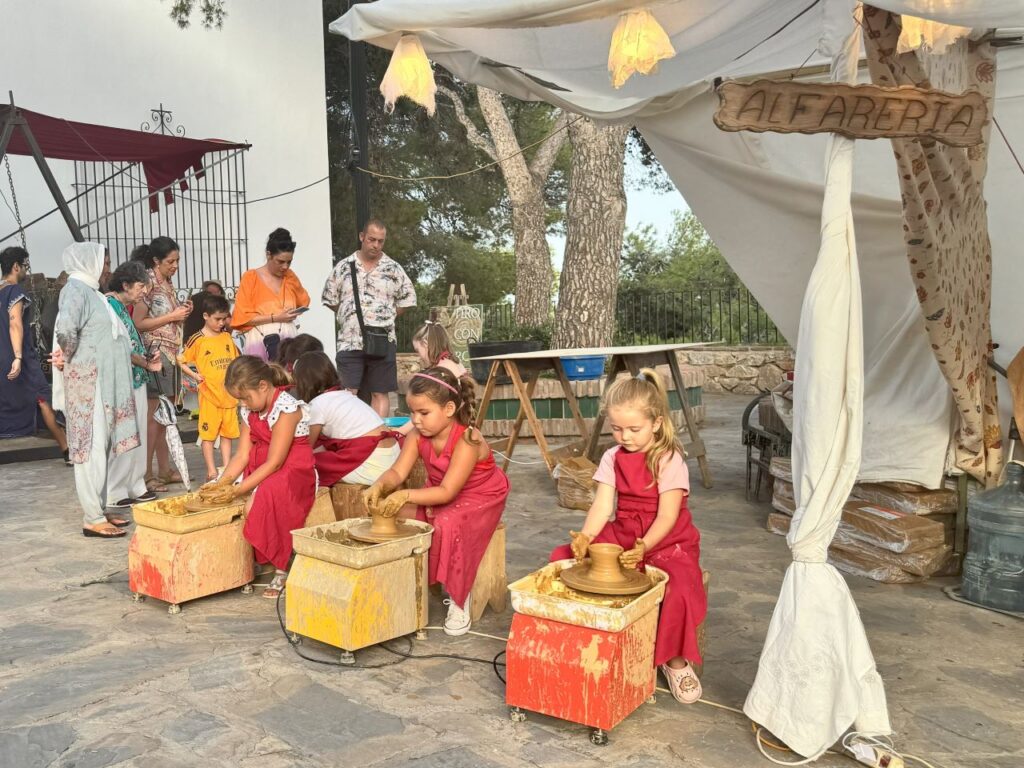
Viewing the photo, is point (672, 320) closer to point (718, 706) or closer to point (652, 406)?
point (652, 406)

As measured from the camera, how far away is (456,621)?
3883 millimetres

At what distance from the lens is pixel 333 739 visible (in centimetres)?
293

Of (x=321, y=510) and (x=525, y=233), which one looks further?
(x=525, y=233)

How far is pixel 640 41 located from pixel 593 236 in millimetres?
7088

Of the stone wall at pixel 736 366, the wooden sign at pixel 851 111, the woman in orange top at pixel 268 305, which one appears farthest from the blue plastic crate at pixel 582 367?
the wooden sign at pixel 851 111

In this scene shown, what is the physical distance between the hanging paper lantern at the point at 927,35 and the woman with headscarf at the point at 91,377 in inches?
177

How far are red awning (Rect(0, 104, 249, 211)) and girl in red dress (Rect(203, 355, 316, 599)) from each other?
484 cm

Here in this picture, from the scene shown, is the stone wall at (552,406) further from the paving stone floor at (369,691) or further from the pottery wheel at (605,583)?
the pottery wheel at (605,583)

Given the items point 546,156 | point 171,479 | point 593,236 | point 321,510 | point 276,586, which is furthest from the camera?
point 546,156

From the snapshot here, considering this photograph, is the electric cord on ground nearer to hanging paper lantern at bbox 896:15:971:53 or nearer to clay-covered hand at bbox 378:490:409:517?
clay-covered hand at bbox 378:490:409:517

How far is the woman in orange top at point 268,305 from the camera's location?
6.88m

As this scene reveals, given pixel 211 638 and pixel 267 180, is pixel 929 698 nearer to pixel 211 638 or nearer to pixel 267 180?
pixel 211 638

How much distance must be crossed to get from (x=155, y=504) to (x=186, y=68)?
8.90m

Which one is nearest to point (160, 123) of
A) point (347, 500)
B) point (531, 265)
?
point (531, 265)
